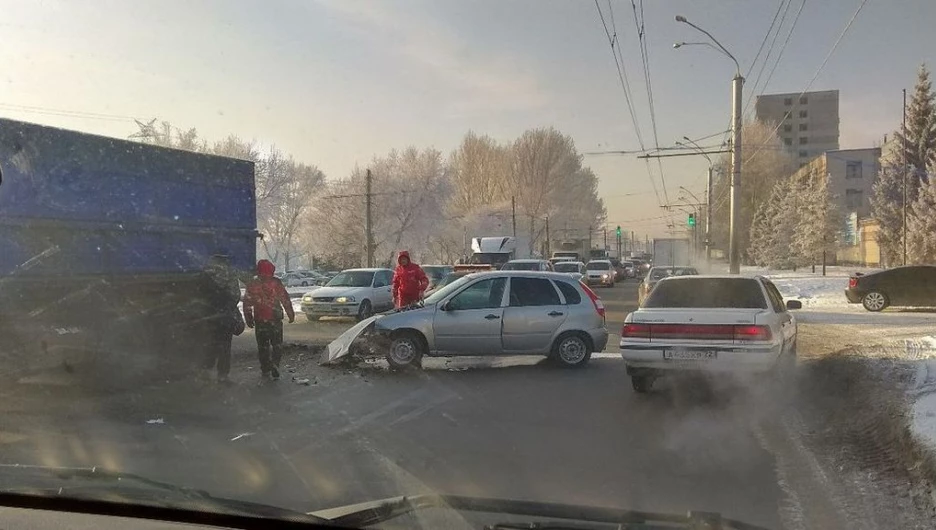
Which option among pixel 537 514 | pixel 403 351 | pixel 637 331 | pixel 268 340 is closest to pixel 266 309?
pixel 268 340

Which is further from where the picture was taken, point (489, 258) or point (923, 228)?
point (923, 228)

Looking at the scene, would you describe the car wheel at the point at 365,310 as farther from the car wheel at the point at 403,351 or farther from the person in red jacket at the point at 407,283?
the car wheel at the point at 403,351

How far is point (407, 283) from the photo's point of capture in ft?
48.5

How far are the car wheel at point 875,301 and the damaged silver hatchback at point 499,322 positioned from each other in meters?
14.7

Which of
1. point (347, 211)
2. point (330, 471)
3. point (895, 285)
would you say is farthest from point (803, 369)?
point (347, 211)

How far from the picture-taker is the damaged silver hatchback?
38.1 ft

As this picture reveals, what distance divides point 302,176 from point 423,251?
37.4 ft

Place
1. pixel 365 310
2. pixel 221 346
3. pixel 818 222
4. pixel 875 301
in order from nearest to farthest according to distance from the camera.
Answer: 1. pixel 221 346
2. pixel 365 310
3. pixel 875 301
4. pixel 818 222

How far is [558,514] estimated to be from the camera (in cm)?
333

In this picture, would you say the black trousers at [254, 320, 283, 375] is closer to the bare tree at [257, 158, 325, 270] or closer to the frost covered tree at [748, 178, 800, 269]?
the bare tree at [257, 158, 325, 270]

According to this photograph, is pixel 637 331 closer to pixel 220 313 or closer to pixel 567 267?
pixel 220 313

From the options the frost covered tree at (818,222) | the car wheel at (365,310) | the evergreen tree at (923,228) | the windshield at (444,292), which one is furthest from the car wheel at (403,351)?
the frost covered tree at (818,222)

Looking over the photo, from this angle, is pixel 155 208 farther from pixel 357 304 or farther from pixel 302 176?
pixel 302 176

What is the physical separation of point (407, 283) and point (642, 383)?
6.25 m
